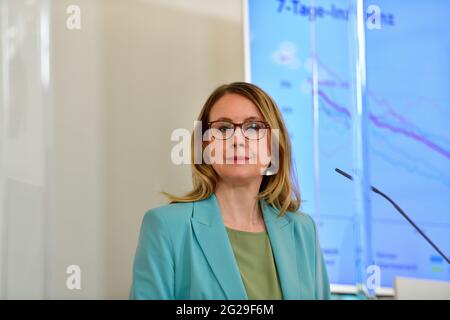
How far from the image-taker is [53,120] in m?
1.75

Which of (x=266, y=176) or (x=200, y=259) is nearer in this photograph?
(x=200, y=259)

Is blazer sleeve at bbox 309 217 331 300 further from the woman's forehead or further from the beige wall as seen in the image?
the beige wall

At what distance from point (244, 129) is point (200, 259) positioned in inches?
14.5

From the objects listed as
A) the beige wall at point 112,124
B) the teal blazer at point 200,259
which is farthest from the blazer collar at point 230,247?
the beige wall at point 112,124

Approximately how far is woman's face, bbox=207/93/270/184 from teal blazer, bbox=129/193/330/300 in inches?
4.2

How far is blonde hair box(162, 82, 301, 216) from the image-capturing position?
4.81 feet

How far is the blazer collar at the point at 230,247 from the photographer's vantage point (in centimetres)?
133

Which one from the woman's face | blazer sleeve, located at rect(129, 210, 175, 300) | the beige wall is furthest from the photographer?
the beige wall

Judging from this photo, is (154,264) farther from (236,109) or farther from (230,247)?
(236,109)

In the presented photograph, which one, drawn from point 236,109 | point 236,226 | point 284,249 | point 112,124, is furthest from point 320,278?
point 112,124

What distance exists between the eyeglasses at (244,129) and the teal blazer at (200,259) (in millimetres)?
182

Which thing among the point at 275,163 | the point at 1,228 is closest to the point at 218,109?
the point at 275,163

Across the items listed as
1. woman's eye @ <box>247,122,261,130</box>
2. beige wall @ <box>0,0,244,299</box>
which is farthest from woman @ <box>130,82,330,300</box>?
beige wall @ <box>0,0,244,299</box>

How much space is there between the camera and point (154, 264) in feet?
4.38
